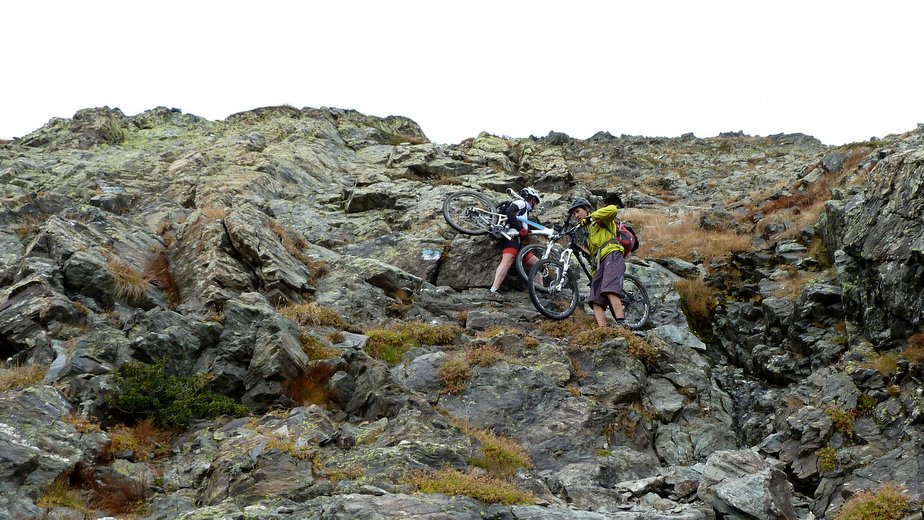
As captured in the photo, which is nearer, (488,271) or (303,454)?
(303,454)

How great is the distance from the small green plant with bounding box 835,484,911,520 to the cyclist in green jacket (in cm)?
605

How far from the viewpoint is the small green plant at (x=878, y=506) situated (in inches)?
313

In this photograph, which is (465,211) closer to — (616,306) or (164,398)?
(616,306)

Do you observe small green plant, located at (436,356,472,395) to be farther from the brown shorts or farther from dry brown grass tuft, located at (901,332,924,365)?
dry brown grass tuft, located at (901,332,924,365)

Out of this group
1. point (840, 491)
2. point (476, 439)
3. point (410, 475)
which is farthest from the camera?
point (476, 439)

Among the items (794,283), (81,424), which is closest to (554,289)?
(794,283)

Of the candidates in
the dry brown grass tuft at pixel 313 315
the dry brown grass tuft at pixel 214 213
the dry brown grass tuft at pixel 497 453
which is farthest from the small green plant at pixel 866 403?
the dry brown grass tuft at pixel 214 213

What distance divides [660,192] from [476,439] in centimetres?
2446

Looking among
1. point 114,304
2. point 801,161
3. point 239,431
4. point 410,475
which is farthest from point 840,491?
point 801,161

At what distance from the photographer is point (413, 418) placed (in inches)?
376

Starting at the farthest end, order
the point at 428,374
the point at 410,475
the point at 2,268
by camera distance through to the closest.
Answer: the point at 2,268
the point at 428,374
the point at 410,475

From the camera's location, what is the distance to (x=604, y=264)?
14.5m

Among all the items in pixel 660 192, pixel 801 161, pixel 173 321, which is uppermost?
pixel 801 161

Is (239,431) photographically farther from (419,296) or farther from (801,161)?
(801,161)
